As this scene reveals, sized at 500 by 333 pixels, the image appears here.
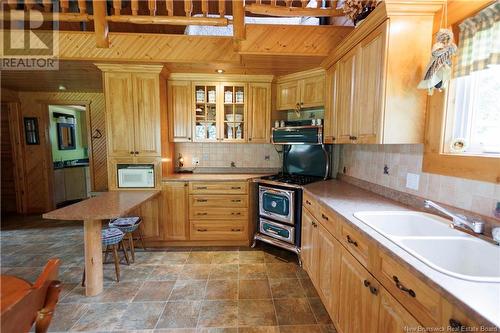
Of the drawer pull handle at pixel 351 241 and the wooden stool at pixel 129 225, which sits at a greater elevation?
the drawer pull handle at pixel 351 241

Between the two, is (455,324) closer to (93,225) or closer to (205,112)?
(93,225)

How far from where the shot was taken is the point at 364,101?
193 centimetres

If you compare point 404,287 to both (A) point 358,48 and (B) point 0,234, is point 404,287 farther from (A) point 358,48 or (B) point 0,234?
(B) point 0,234

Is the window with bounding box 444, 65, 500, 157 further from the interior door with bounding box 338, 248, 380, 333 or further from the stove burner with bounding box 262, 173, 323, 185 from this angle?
the stove burner with bounding box 262, 173, 323, 185

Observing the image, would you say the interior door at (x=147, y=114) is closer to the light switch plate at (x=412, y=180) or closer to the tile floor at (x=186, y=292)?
the tile floor at (x=186, y=292)

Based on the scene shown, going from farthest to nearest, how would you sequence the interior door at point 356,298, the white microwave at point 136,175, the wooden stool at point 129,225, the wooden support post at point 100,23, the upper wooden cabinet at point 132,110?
the white microwave at point 136,175 < the upper wooden cabinet at point 132,110 < the wooden stool at point 129,225 < the wooden support post at point 100,23 < the interior door at point 356,298

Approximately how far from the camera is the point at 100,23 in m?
2.35

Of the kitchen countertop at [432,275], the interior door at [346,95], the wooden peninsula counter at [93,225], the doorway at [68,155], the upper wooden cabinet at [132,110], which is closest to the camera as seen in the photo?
the kitchen countertop at [432,275]

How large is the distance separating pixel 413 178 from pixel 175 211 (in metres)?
2.75

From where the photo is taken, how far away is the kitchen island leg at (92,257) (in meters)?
2.15

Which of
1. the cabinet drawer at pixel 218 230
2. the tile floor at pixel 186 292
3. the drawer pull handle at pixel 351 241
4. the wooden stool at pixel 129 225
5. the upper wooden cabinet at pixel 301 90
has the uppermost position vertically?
the upper wooden cabinet at pixel 301 90

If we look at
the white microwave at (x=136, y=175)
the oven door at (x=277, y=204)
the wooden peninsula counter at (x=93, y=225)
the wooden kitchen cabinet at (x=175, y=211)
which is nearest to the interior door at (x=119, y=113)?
the white microwave at (x=136, y=175)

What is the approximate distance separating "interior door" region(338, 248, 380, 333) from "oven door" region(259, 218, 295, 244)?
1.25 m

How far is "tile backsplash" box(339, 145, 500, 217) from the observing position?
4.25 ft
